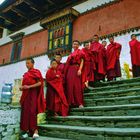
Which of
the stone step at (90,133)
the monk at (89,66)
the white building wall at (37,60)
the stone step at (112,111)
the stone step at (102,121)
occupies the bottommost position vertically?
the stone step at (90,133)

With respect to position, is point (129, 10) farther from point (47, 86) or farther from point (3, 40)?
point (3, 40)

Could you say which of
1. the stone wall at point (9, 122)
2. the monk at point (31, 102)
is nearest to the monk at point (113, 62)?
the monk at point (31, 102)

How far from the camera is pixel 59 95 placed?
5238 millimetres

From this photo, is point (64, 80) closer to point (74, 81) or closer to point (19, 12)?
point (74, 81)

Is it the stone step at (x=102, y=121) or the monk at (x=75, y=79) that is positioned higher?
the monk at (x=75, y=79)

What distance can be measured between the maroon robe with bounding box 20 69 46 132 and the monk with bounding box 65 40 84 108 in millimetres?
913

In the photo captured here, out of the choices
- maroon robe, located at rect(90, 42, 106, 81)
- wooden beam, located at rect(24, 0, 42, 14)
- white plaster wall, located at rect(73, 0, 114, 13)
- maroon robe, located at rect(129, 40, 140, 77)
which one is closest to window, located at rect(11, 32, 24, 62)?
wooden beam, located at rect(24, 0, 42, 14)

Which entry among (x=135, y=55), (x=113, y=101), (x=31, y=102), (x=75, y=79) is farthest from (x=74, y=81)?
(x=135, y=55)

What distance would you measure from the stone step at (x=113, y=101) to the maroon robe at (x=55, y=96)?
0.55 m

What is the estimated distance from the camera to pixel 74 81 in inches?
222

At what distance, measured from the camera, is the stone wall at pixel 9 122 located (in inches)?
181

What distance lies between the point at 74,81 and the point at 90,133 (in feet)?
6.37

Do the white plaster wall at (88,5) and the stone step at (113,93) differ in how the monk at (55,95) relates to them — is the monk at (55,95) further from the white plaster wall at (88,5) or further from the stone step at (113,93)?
the white plaster wall at (88,5)

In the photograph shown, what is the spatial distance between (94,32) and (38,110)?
6.82 m
